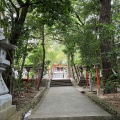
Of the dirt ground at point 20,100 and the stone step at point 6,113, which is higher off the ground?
the stone step at point 6,113

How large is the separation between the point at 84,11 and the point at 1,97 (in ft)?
36.5

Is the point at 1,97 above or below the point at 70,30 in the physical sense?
below

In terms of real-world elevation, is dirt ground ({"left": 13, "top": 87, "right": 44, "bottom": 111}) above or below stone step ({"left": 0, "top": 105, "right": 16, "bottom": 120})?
below

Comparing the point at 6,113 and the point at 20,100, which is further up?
the point at 6,113

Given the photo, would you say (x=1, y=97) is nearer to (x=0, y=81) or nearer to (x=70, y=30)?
(x=0, y=81)

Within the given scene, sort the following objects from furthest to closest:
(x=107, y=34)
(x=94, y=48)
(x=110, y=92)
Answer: (x=94, y=48)
(x=110, y=92)
(x=107, y=34)

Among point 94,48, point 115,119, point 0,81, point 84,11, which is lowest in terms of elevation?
point 115,119

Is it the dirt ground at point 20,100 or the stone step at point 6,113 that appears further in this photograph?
the dirt ground at point 20,100

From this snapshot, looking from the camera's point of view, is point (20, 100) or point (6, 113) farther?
point (20, 100)

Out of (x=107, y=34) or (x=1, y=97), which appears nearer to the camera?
(x=1, y=97)

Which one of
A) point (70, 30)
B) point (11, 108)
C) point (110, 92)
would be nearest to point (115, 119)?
point (11, 108)

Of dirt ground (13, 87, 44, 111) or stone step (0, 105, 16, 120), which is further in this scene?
dirt ground (13, 87, 44, 111)

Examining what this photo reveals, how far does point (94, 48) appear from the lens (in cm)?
1035

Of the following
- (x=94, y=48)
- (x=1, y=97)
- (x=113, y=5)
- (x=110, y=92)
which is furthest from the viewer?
(x=113, y=5)
